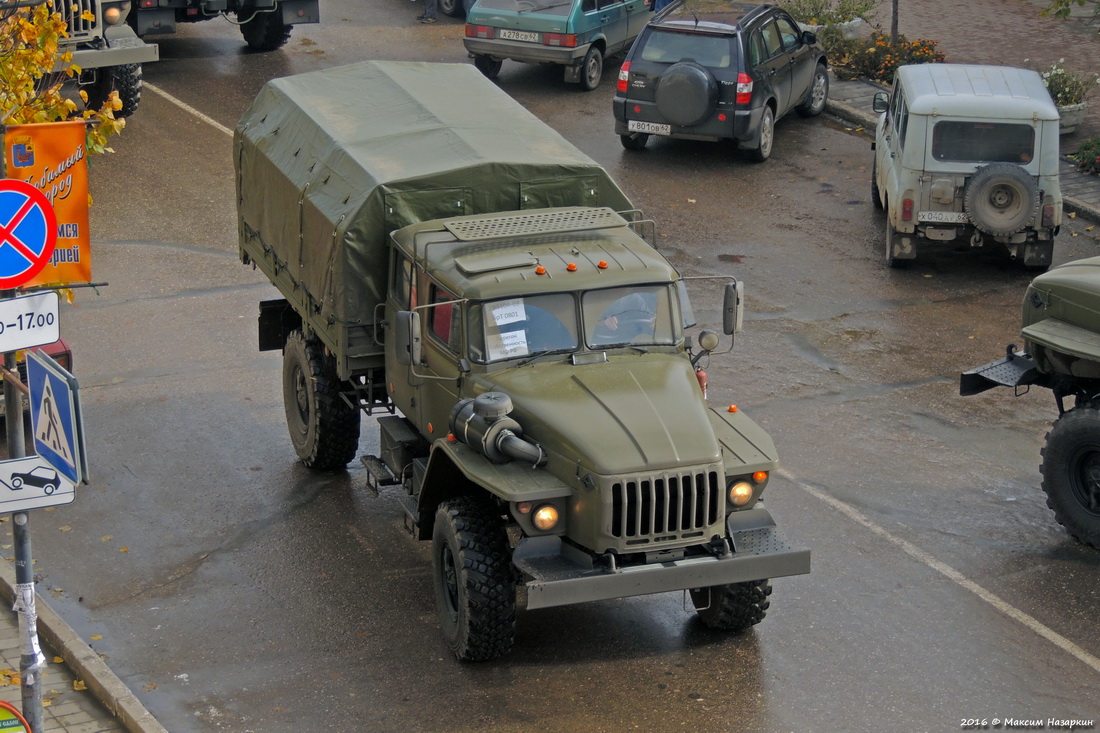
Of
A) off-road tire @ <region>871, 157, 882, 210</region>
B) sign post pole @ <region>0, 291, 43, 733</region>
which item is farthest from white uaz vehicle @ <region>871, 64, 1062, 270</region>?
sign post pole @ <region>0, 291, 43, 733</region>

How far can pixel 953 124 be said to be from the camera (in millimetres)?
15281

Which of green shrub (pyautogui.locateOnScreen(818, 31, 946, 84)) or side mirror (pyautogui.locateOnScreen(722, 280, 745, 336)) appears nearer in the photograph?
side mirror (pyautogui.locateOnScreen(722, 280, 745, 336))

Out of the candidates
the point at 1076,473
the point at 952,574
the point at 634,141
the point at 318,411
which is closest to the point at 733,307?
the point at 952,574

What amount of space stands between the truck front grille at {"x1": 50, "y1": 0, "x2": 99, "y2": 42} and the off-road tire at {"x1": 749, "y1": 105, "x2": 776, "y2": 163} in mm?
8499

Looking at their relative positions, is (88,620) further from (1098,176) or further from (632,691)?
(1098,176)

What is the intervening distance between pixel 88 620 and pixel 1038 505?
22.1 ft

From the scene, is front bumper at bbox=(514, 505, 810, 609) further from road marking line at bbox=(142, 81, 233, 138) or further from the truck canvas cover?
road marking line at bbox=(142, 81, 233, 138)

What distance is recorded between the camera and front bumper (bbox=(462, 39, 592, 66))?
71.6ft

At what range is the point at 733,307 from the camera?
9.45 metres

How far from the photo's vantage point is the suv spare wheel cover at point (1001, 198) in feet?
49.0

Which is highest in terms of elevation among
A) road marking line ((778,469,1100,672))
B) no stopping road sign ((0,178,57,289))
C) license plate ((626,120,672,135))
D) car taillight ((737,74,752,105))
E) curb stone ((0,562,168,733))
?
no stopping road sign ((0,178,57,289))

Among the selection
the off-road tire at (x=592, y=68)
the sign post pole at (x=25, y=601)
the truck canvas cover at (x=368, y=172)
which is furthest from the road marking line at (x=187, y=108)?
the sign post pole at (x=25, y=601)

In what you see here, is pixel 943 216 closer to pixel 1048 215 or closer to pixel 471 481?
pixel 1048 215

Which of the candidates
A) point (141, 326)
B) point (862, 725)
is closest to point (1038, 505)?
point (862, 725)
